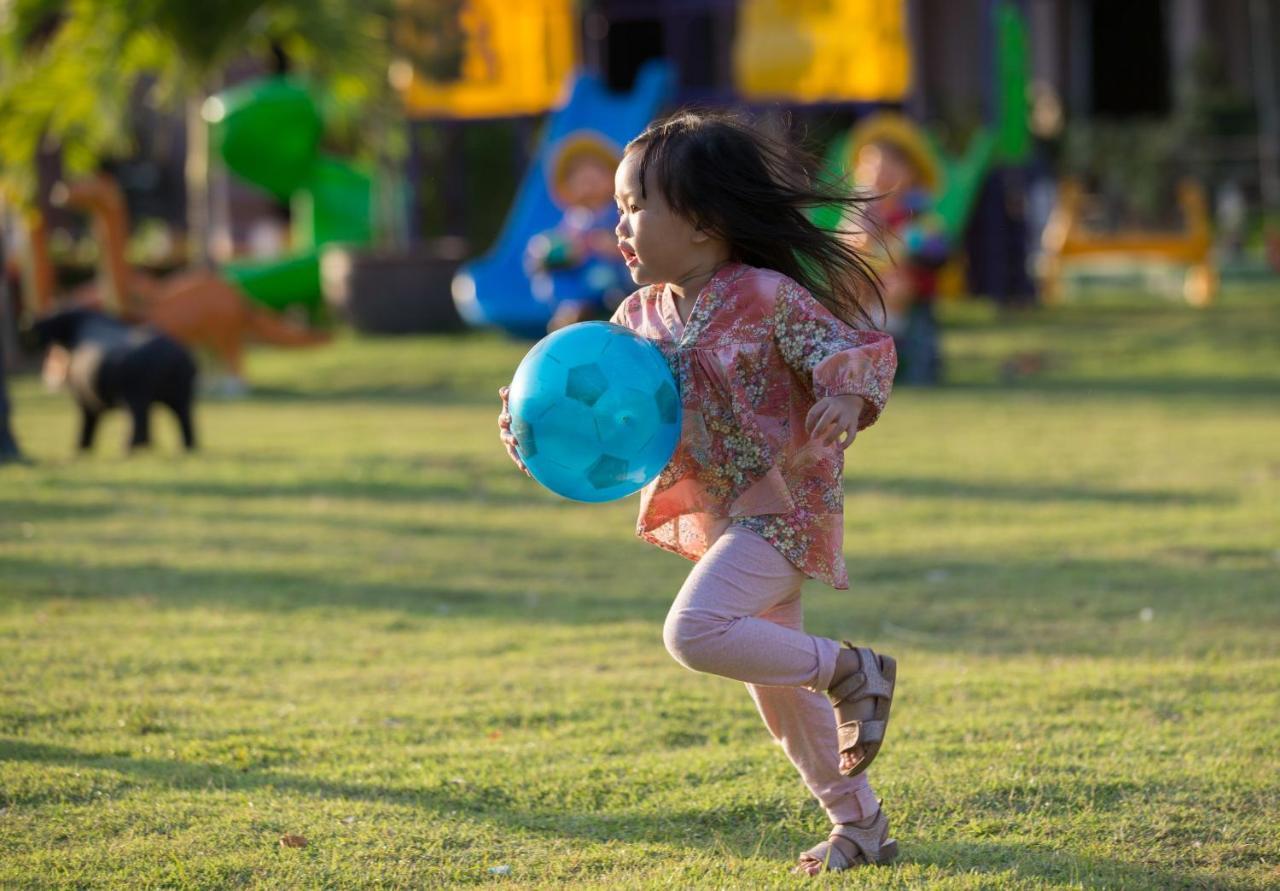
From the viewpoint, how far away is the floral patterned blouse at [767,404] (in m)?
3.25

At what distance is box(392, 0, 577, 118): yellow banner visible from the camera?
17359 mm

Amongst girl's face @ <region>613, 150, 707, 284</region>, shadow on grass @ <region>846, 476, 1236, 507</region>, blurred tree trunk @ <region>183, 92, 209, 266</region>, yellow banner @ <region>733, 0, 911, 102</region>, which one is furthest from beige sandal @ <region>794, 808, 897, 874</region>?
yellow banner @ <region>733, 0, 911, 102</region>

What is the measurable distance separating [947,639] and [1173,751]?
138 centimetres

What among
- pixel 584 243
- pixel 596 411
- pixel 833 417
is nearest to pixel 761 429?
pixel 833 417

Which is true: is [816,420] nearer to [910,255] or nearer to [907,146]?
[910,255]

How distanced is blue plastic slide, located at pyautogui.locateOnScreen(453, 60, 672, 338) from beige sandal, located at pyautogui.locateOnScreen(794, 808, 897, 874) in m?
11.8

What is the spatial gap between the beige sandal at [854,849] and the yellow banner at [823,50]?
533 inches

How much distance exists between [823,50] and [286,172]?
6.20m

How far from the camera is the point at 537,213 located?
16312mm

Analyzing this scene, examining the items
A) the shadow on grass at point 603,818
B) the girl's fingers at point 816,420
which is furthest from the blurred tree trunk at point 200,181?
the girl's fingers at point 816,420

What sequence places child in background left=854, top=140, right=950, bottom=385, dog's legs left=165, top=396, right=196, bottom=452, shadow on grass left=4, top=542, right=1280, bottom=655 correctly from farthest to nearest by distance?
child in background left=854, top=140, right=950, bottom=385 → dog's legs left=165, top=396, right=196, bottom=452 → shadow on grass left=4, top=542, right=1280, bottom=655

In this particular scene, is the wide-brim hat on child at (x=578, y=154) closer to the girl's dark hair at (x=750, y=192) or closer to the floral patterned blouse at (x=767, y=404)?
the girl's dark hair at (x=750, y=192)

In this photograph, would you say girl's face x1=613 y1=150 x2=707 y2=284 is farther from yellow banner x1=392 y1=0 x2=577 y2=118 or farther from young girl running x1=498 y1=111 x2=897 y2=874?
yellow banner x1=392 y1=0 x2=577 y2=118

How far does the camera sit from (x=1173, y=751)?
13.3 ft
